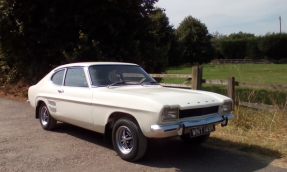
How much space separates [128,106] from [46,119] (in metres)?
3.11

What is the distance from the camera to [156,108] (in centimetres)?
434

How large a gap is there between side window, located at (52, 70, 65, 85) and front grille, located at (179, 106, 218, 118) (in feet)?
9.94

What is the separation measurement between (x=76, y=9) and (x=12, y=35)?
112 inches

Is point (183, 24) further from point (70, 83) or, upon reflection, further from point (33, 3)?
point (70, 83)

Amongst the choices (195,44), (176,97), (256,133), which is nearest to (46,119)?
(176,97)

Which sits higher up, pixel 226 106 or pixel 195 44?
pixel 195 44

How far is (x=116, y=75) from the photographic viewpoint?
596 centimetres

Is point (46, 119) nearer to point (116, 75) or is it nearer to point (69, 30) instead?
point (116, 75)

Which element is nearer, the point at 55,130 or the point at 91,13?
the point at 55,130

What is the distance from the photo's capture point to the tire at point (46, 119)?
6867mm

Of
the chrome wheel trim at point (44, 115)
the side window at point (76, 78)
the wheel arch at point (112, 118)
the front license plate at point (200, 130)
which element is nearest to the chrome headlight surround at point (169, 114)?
the front license plate at point (200, 130)

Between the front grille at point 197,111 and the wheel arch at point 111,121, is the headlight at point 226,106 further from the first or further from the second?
the wheel arch at point 111,121

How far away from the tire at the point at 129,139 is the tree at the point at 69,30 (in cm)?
731

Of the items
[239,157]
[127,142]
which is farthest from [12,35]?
[239,157]
